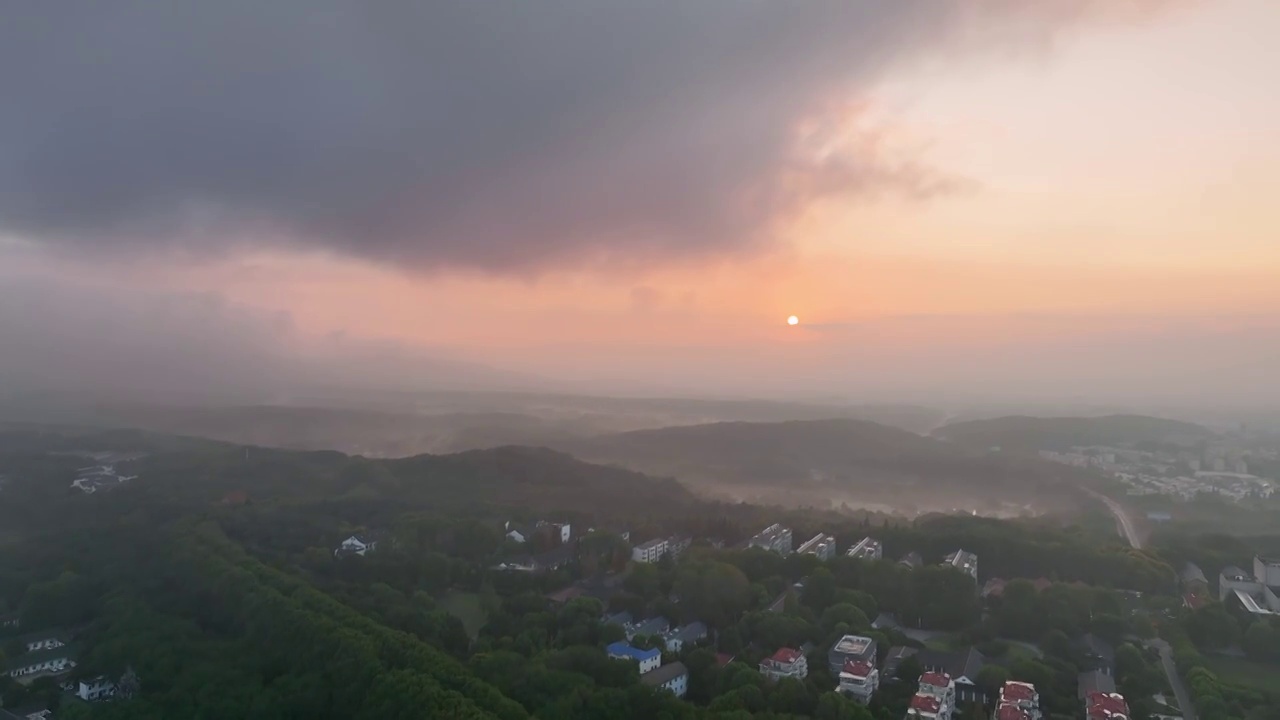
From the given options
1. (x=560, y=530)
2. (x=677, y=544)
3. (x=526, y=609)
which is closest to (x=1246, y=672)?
(x=677, y=544)

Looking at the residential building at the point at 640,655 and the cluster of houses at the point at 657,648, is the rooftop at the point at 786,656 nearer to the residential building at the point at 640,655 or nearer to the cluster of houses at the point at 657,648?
the cluster of houses at the point at 657,648

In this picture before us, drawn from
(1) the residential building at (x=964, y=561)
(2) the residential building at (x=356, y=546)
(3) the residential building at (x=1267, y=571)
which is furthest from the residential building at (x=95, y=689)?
(3) the residential building at (x=1267, y=571)

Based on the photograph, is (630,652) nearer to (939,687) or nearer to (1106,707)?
(939,687)

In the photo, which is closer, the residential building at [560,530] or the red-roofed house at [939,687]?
the red-roofed house at [939,687]

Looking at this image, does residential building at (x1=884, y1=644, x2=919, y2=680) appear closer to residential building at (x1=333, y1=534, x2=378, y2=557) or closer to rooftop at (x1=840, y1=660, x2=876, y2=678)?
rooftop at (x1=840, y1=660, x2=876, y2=678)

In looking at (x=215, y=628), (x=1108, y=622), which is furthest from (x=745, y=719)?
(x=215, y=628)

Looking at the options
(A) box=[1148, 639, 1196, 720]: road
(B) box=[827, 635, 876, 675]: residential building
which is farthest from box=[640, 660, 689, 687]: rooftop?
(A) box=[1148, 639, 1196, 720]: road
